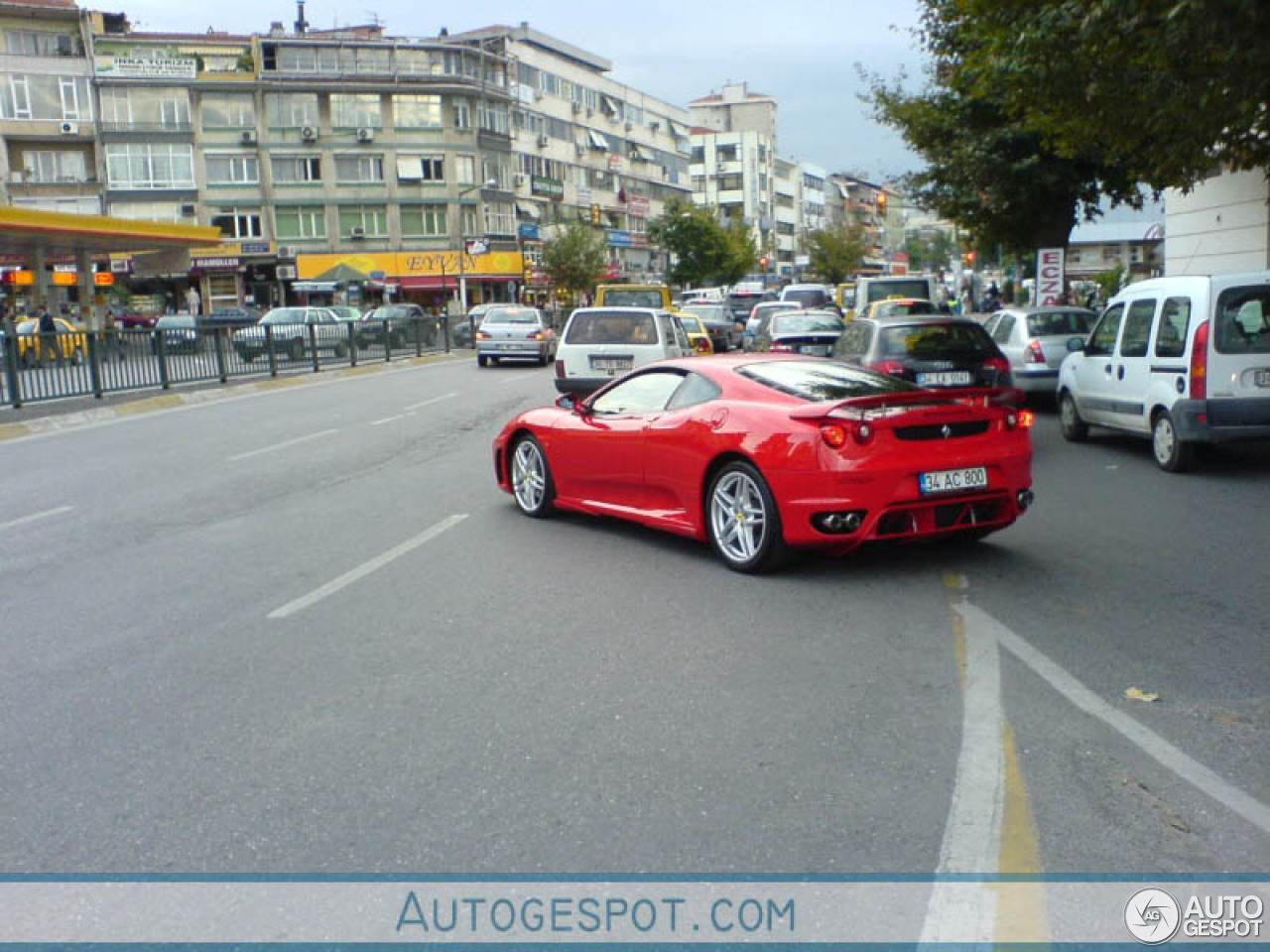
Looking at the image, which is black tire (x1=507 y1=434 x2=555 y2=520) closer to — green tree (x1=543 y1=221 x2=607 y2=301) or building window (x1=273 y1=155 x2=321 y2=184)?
green tree (x1=543 y1=221 x2=607 y2=301)

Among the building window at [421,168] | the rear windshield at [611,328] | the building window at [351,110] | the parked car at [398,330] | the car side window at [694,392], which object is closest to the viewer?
the car side window at [694,392]

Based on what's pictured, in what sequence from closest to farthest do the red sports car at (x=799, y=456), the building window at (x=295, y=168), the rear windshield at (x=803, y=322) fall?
the red sports car at (x=799, y=456) < the rear windshield at (x=803, y=322) < the building window at (x=295, y=168)

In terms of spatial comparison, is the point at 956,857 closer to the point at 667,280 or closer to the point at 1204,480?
the point at 1204,480

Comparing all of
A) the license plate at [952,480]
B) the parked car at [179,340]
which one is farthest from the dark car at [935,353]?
the parked car at [179,340]

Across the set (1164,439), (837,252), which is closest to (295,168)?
(837,252)

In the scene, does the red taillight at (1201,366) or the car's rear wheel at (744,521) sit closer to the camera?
the car's rear wheel at (744,521)

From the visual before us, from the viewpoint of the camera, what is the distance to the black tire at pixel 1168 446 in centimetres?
1180

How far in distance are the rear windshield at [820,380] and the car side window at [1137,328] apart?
5173mm

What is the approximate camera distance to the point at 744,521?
771cm

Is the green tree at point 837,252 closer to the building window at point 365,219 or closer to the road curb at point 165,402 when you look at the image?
the building window at point 365,219

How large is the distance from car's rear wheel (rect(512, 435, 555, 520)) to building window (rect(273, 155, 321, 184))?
6613 centimetres

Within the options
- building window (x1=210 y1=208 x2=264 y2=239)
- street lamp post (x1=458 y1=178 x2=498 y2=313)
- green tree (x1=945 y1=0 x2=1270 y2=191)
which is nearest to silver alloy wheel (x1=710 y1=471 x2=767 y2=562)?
green tree (x1=945 y1=0 x2=1270 y2=191)

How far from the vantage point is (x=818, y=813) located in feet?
13.2

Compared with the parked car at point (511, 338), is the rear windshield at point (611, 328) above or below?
above
